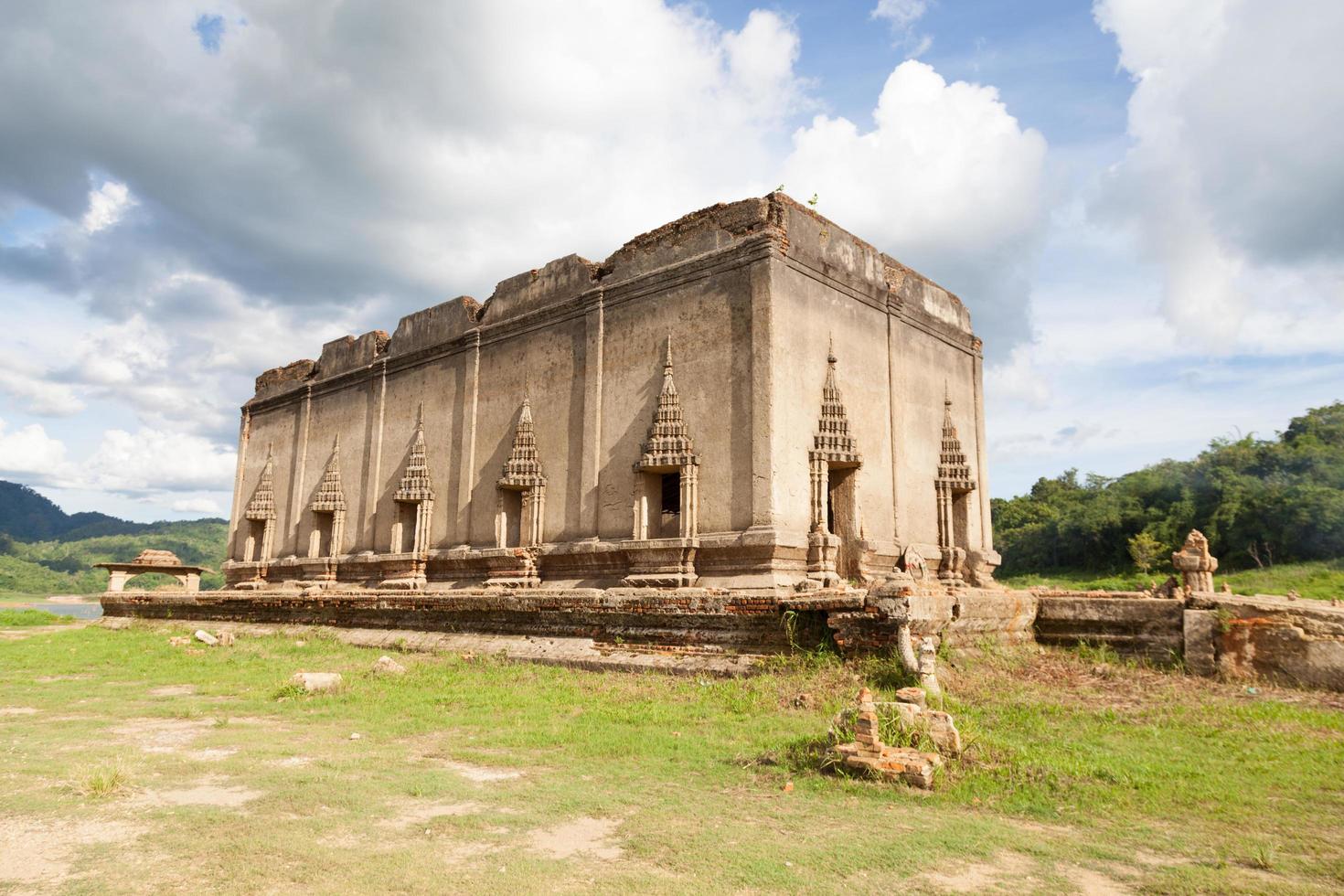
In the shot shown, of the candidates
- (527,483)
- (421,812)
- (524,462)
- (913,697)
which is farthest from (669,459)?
(421,812)

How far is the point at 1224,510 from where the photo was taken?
3516 centimetres

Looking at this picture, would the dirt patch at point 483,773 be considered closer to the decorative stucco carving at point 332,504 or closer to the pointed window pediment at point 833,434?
the pointed window pediment at point 833,434

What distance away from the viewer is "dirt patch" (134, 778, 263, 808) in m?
4.96

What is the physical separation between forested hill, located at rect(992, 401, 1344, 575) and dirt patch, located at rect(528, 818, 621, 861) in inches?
1413

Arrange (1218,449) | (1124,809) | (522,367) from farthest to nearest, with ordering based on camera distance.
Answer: (1218,449), (522,367), (1124,809)

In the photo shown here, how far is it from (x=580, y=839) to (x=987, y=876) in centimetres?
194

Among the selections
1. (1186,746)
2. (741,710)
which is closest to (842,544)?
(741,710)

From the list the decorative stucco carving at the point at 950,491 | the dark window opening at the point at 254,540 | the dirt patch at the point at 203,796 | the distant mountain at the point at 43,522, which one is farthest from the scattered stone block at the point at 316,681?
the distant mountain at the point at 43,522

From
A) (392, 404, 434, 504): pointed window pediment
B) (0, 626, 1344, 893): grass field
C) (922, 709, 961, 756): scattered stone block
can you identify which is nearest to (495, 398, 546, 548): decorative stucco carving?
(392, 404, 434, 504): pointed window pediment

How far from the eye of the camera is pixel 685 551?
13.0 metres

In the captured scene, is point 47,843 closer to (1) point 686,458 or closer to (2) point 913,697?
(2) point 913,697

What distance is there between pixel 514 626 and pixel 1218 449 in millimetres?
39864

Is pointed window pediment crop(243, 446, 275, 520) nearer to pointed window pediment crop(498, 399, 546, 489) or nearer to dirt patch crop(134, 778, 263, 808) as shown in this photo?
pointed window pediment crop(498, 399, 546, 489)

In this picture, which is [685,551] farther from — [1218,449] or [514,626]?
[1218,449]
